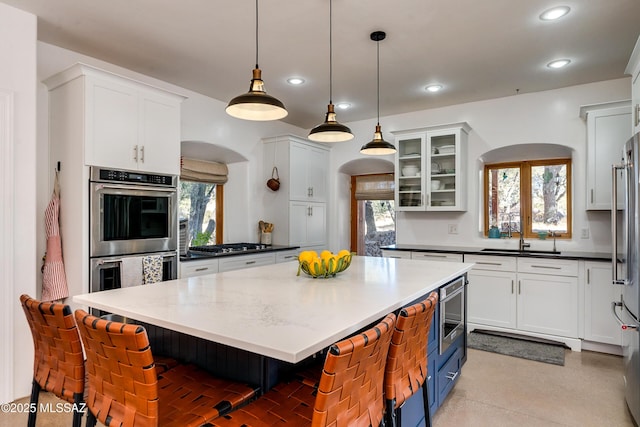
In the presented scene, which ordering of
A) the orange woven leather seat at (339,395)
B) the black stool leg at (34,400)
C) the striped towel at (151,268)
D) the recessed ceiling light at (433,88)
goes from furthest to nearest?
the recessed ceiling light at (433,88) < the striped towel at (151,268) < the black stool leg at (34,400) < the orange woven leather seat at (339,395)

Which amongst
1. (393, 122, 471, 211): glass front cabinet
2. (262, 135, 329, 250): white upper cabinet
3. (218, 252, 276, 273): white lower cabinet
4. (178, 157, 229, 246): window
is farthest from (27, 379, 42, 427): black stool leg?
(393, 122, 471, 211): glass front cabinet

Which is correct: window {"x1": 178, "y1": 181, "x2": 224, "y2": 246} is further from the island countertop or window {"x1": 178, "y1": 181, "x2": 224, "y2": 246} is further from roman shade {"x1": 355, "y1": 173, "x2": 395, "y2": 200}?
the island countertop

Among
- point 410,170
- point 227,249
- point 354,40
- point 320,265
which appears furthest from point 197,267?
point 410,170

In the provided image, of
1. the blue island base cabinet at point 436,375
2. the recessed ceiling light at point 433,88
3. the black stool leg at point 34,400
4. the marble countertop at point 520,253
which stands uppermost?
the recessed ceiling light at point 433,88

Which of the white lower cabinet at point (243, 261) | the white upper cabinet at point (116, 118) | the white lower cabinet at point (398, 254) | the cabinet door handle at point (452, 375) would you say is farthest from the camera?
the white lower cabinet at point (398, 254)

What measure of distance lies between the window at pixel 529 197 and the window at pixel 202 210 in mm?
3507

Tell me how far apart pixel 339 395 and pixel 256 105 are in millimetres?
1615

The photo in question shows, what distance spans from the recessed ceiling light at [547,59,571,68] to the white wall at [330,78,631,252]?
2.46 feet

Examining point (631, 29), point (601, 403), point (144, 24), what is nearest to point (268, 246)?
point (144, 24)

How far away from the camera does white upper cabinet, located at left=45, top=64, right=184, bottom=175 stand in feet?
9.20

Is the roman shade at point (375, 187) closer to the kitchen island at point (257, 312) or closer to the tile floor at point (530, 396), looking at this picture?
the tile floor at point (530, 396)

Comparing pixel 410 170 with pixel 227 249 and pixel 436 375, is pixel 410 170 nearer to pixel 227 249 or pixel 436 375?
pixel 227 249

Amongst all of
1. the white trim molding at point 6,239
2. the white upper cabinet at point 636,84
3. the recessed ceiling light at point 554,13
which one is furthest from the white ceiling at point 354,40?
the white trim molding at point 6,239

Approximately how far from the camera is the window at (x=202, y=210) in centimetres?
471
